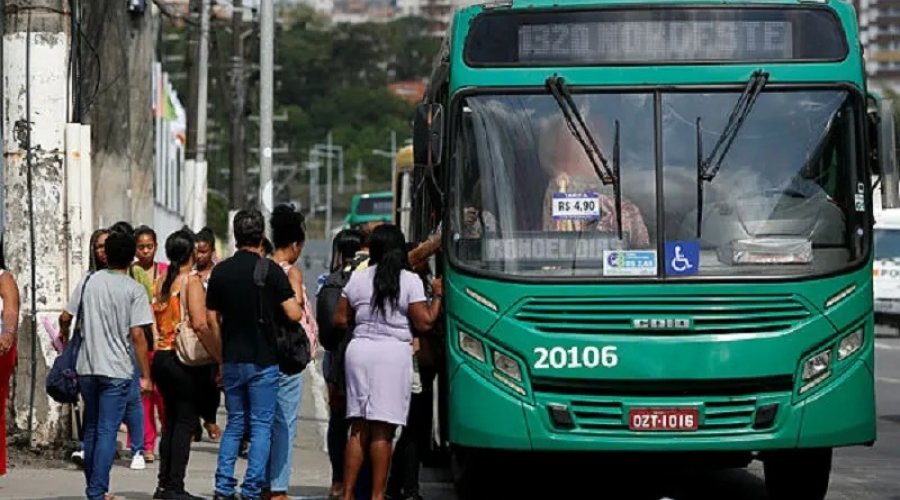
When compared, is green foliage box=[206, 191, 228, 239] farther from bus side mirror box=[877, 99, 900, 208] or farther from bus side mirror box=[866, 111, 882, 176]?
bus side mirror box=[877, 99, 900, 208]

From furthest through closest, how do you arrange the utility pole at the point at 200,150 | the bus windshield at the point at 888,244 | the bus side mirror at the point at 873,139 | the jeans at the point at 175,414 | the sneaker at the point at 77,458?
the utility pole at the point at 200,150, the bus windshield at the point at 888,244, the sneaker at the point at 77,458, the jeans at the point at 175,414, the bus side mirror at the point at 873,139

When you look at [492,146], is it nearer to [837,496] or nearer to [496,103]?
[496,103]

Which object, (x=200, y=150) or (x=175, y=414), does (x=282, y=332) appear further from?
(x=200, y=150)

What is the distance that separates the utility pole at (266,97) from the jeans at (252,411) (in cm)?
1412

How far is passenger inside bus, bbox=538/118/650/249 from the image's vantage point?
39.9ft

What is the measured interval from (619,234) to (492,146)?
89 centimetres

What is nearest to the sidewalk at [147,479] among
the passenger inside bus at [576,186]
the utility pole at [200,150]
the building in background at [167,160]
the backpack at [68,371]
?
the backpack at [68,371]

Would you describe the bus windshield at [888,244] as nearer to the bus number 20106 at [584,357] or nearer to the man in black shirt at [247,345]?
the bus number 20106 at [584,357]

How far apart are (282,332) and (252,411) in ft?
1.57

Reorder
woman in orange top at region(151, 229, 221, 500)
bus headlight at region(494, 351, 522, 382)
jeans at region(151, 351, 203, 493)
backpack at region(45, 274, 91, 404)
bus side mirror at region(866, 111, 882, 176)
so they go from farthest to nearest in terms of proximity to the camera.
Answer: jeans at region(151, 351, 203, 493) < woman in orange top at region(151, 229, 221, 500) < backpack at region(45, 274, 91, 404) < bus side mirror at region(866, 111, 882, 176) < bus headlight at region(494, 351, 522, 382)

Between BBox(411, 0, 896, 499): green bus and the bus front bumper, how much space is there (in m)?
0.01

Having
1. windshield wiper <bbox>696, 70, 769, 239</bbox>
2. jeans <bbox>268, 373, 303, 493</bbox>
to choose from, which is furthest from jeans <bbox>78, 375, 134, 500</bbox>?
windshield wiper <bbox>696, 70, 769, 239</bbox>

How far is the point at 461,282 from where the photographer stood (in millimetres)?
12266

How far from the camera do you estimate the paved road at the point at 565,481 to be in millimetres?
14164
